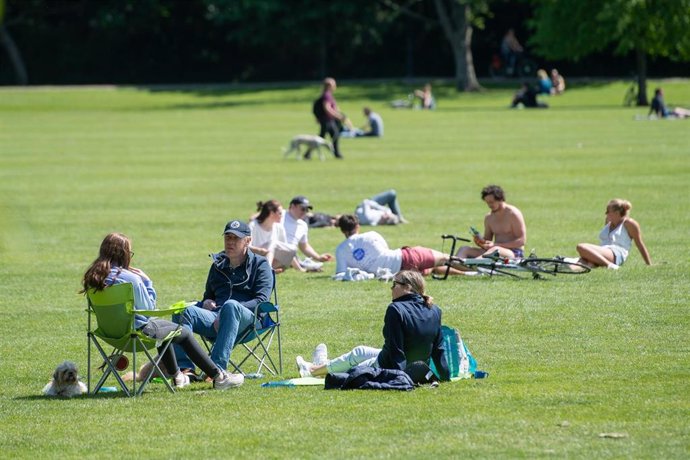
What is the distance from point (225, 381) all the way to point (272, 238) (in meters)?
6.94

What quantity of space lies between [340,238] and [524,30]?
55.7m

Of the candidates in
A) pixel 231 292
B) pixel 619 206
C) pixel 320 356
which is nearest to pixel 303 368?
pixel 320 356

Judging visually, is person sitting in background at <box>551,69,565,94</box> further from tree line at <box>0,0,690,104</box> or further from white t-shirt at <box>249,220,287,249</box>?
white t-shirt at <box>249,220,287,249</box>

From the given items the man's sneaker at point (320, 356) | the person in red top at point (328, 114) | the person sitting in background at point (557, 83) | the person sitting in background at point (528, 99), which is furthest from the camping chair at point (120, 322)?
the person sitting in background at point (557, 83)

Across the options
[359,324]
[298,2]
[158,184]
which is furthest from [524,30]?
[359,324]

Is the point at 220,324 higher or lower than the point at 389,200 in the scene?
higher

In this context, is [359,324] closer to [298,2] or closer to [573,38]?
[573,38]

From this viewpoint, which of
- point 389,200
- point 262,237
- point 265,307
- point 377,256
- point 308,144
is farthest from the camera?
point 308,144

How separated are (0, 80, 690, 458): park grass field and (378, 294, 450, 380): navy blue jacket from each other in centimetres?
32

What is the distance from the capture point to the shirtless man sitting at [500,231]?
17.0 metres

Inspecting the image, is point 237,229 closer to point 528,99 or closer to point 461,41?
point 528,99

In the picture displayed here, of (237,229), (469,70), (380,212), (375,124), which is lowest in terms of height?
(375,124)

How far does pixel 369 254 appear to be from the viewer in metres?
16.3

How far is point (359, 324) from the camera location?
43.8ft
